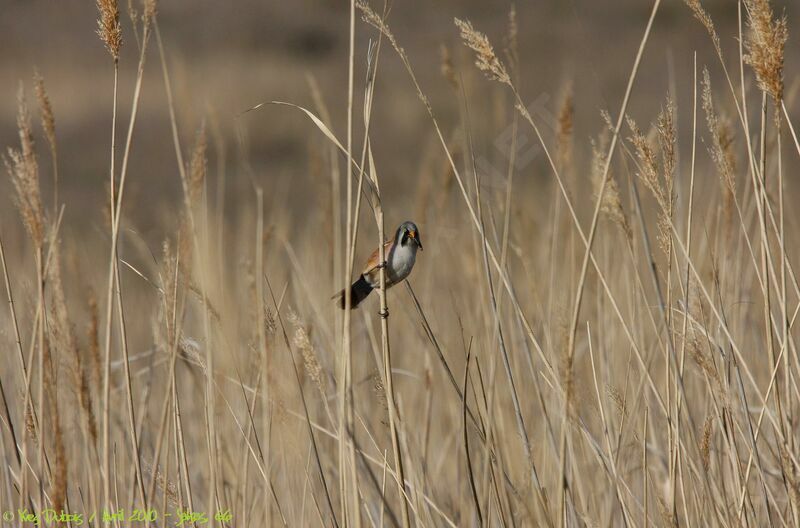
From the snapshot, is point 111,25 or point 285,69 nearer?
Result: point 111,25

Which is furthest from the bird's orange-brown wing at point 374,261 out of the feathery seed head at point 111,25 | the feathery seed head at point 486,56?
the feathery seed head at point 111,25

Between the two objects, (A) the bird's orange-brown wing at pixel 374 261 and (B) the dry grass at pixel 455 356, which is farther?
(A) the bird's orange-brown wing at pixel 374 261

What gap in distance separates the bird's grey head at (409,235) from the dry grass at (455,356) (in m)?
0.17

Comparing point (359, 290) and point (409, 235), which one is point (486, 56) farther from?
point (359, 290)

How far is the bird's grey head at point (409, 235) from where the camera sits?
2.21 meters

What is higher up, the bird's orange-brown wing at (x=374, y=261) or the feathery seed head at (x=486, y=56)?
the feathery seed head at (x=486, y=56)

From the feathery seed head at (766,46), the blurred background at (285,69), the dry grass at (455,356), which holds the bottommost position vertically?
the dry grass at (455,356)

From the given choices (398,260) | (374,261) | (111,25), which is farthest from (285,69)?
(111,25)

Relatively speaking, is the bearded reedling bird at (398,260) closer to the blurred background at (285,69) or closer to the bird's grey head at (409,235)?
the bird's grey head at (409,235)

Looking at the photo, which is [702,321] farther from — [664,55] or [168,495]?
[664,55]

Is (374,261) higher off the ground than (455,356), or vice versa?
(374,261)

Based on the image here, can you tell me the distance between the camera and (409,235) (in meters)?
2.23

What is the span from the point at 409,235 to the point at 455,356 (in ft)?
3.88

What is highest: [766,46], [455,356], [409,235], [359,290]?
[766,46]
